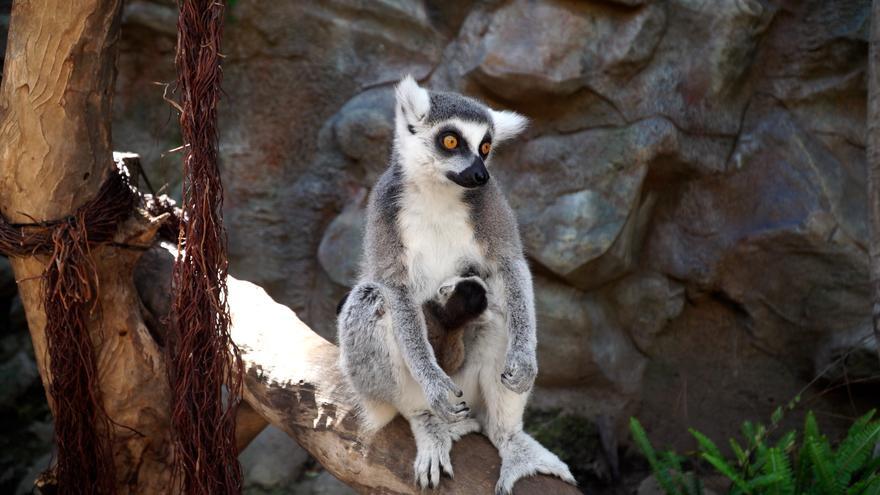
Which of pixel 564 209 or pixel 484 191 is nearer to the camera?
pixel 484 191

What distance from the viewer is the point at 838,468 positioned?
195 inches

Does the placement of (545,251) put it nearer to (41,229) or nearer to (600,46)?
(600,46)

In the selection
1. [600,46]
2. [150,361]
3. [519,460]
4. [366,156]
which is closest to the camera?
[519,460]

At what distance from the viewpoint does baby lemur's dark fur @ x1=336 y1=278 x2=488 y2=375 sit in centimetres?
383

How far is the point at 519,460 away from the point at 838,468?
7.79ft

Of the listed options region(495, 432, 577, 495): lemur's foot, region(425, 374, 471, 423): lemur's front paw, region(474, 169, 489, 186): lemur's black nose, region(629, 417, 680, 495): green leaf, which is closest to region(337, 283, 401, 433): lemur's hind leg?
region(425, 374, 471, 423): lemur's front paw

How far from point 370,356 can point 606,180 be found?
121 inches

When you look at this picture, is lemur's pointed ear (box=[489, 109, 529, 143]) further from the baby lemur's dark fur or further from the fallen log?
the fallen log

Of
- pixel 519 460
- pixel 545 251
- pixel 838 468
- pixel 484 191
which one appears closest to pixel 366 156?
pixel 545 251

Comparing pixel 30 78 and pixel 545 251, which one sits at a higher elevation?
pixel 30 78

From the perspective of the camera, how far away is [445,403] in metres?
3.69

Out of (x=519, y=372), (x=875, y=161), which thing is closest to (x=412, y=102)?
(x=519, y=372)

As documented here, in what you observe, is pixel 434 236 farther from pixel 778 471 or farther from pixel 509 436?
pixel 778 471

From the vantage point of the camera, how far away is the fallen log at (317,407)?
12.5ft
